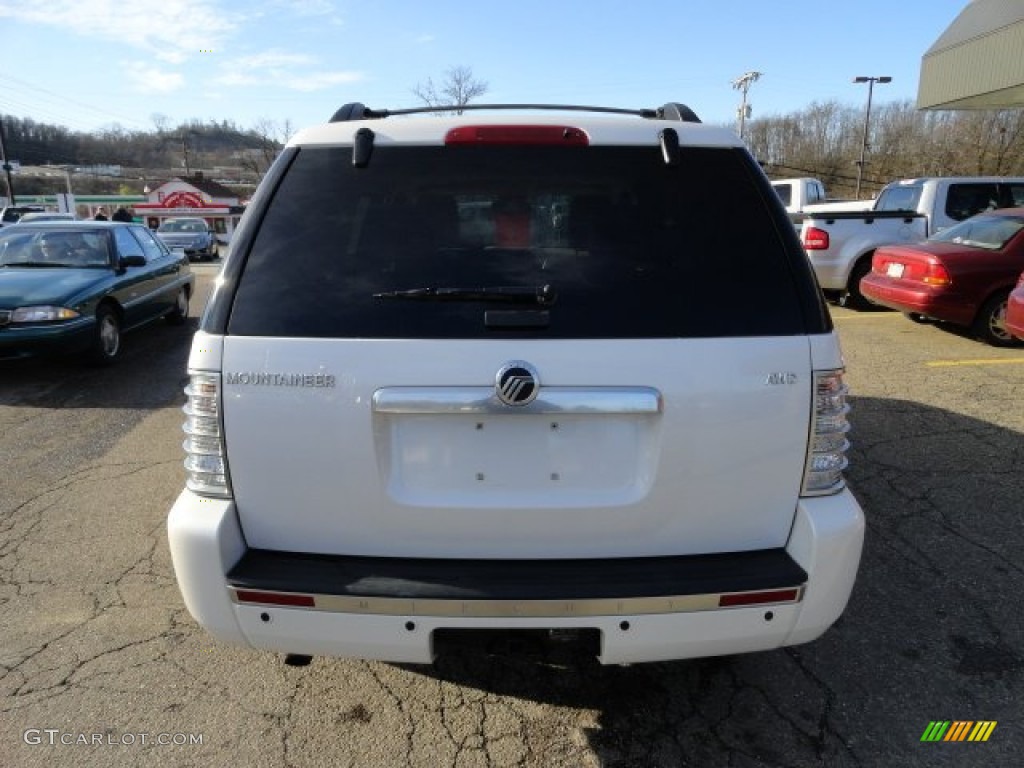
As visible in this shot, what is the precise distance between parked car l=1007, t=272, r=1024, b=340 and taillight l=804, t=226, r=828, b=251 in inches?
157

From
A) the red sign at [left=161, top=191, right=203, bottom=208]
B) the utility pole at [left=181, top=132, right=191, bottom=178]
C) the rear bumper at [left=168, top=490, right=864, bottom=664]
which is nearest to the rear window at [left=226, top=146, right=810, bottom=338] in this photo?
the rear bumper at [left=168, top=490, right=864, bottom=664]

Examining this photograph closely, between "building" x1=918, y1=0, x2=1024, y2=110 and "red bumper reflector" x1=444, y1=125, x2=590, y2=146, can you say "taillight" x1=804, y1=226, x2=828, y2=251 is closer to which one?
"building" x1=918, y1=0, x2=1024, y2=110

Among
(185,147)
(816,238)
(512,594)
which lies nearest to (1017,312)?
(816,238)

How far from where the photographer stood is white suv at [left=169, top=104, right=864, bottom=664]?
6.27 ft

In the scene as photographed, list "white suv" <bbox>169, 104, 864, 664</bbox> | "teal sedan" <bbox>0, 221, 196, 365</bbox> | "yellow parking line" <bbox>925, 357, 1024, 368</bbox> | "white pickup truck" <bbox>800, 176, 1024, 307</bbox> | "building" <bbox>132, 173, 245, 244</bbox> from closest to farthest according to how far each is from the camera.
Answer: "white suv" <bbox>169, 104, 864, 664</bbox>
"teal sedan" <bbox>0, 221, 196, 365</bbox>
"yellow parking line" <bbox>925, 357, 1024, 368</bbox>
"white pickup truck" <bbox>800, 176, 1024, 307</bbox>
"building" <bbox>132, 173, 245, 244</bbox>

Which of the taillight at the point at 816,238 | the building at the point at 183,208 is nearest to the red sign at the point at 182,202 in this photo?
the building at the point at 183,208

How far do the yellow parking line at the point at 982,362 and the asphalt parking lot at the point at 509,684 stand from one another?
11.2ft

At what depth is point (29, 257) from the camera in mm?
8109

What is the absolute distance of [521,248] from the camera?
81.5 inches

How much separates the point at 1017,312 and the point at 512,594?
672 cm

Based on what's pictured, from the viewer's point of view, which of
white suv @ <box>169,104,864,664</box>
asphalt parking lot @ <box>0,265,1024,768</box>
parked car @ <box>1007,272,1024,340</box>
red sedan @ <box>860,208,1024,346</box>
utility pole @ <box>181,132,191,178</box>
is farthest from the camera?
utility pole @ <box>181,132,191,178</box>

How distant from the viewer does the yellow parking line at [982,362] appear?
7.07 meters

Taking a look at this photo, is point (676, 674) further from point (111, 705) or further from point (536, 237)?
point (111, 705)

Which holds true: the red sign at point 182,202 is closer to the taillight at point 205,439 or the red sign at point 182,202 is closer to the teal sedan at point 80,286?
the teal sedan at point 80,286
